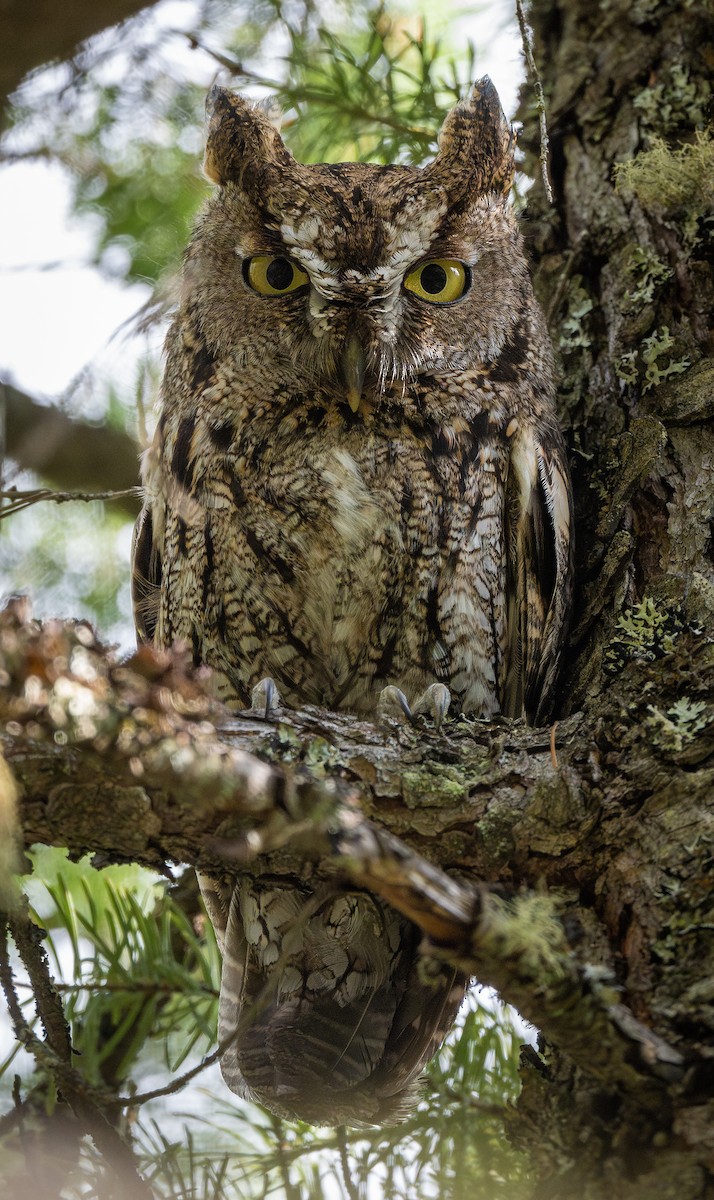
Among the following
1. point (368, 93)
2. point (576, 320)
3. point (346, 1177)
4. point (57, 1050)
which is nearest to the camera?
point (57, 1050)

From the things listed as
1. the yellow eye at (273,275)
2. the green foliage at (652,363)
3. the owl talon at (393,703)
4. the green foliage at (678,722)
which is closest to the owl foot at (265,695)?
the owl talon at (393,703)

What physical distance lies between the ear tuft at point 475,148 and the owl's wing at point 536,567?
1.90ft

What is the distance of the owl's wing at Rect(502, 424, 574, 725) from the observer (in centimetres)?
219

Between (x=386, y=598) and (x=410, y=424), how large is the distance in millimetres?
388

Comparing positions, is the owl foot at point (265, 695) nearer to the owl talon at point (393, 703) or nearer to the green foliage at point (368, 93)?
the owl talon at point (393, 703)

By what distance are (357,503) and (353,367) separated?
277 millimetres

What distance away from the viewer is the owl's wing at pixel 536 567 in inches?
86.3

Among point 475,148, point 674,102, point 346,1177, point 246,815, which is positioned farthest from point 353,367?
point 346,1177

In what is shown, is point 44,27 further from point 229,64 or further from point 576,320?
point 576,320

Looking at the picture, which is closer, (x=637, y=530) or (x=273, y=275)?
(x=637, y=530)

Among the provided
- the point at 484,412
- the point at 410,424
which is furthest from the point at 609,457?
the point at 410,424

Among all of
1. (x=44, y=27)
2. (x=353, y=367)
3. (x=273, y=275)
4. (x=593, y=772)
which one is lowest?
(x=593, y=772)

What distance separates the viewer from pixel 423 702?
6.89ft

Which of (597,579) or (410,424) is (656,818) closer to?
(597,579)
